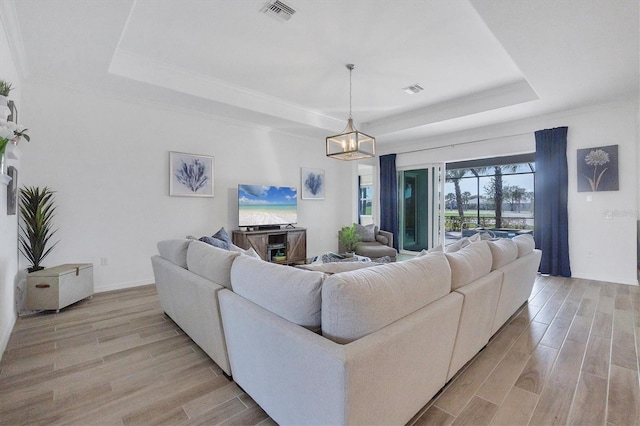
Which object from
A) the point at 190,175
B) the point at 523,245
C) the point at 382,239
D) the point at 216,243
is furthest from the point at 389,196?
the point at 216,243

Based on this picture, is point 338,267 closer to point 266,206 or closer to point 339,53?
point 339,53

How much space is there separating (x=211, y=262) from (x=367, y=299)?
1223 mm

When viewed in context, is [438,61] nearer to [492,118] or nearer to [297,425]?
[492,118]

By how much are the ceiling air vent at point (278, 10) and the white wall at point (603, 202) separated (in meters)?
4.47

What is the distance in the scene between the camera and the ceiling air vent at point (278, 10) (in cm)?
249

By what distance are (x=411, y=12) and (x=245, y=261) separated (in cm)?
257

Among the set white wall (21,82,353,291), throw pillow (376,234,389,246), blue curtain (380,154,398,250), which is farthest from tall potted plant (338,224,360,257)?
white wall (21,82,353,291)

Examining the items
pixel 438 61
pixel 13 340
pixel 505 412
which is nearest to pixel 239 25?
pixel 438 61

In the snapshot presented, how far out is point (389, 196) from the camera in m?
6.93

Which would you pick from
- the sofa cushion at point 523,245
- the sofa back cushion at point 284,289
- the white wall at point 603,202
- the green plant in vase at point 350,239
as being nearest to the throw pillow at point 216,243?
the sofa back cushion at point 284,289

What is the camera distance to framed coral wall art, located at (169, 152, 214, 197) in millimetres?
4344

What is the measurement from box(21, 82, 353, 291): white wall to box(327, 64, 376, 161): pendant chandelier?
6.24ft

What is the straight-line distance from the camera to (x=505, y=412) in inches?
63.2

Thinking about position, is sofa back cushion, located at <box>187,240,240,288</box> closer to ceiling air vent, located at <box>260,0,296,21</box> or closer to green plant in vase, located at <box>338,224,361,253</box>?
ceiling air vent, located at <box>260,0,296,21</box>
